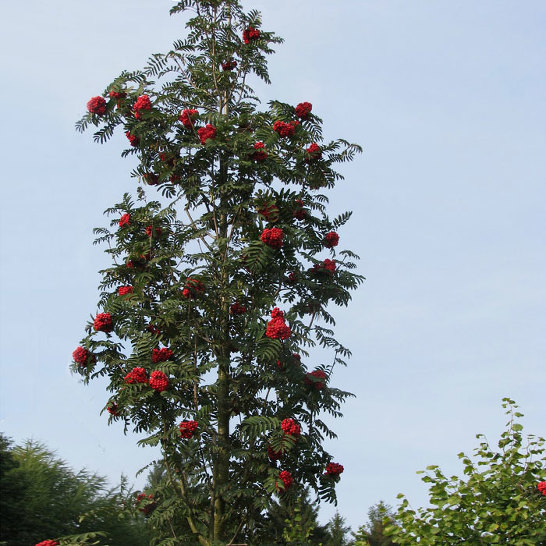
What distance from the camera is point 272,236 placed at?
7.84m

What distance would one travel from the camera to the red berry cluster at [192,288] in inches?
317

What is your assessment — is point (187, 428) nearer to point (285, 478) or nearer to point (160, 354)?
point (160, 354)

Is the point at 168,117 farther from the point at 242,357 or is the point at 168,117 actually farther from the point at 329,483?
the point at 329,483

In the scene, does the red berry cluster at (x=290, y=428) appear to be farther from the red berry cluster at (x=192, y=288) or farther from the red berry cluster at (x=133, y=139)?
the red berry cluster at (x=133, y=139)

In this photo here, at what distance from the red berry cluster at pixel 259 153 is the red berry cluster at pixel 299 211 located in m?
0.76

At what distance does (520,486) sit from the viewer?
7.18m

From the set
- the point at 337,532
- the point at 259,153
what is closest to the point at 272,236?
the point at 259,153

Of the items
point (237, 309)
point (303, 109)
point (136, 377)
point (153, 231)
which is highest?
point (303, 109)

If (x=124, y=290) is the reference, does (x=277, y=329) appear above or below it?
below

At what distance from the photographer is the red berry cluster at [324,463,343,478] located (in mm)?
7926

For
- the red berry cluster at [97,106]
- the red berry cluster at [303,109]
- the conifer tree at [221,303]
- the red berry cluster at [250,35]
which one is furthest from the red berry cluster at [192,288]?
the red berry cluster at [250,35]

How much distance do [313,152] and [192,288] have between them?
263 centimetres

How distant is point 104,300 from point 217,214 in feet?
6.68

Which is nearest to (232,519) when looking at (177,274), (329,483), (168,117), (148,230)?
(329,483)
